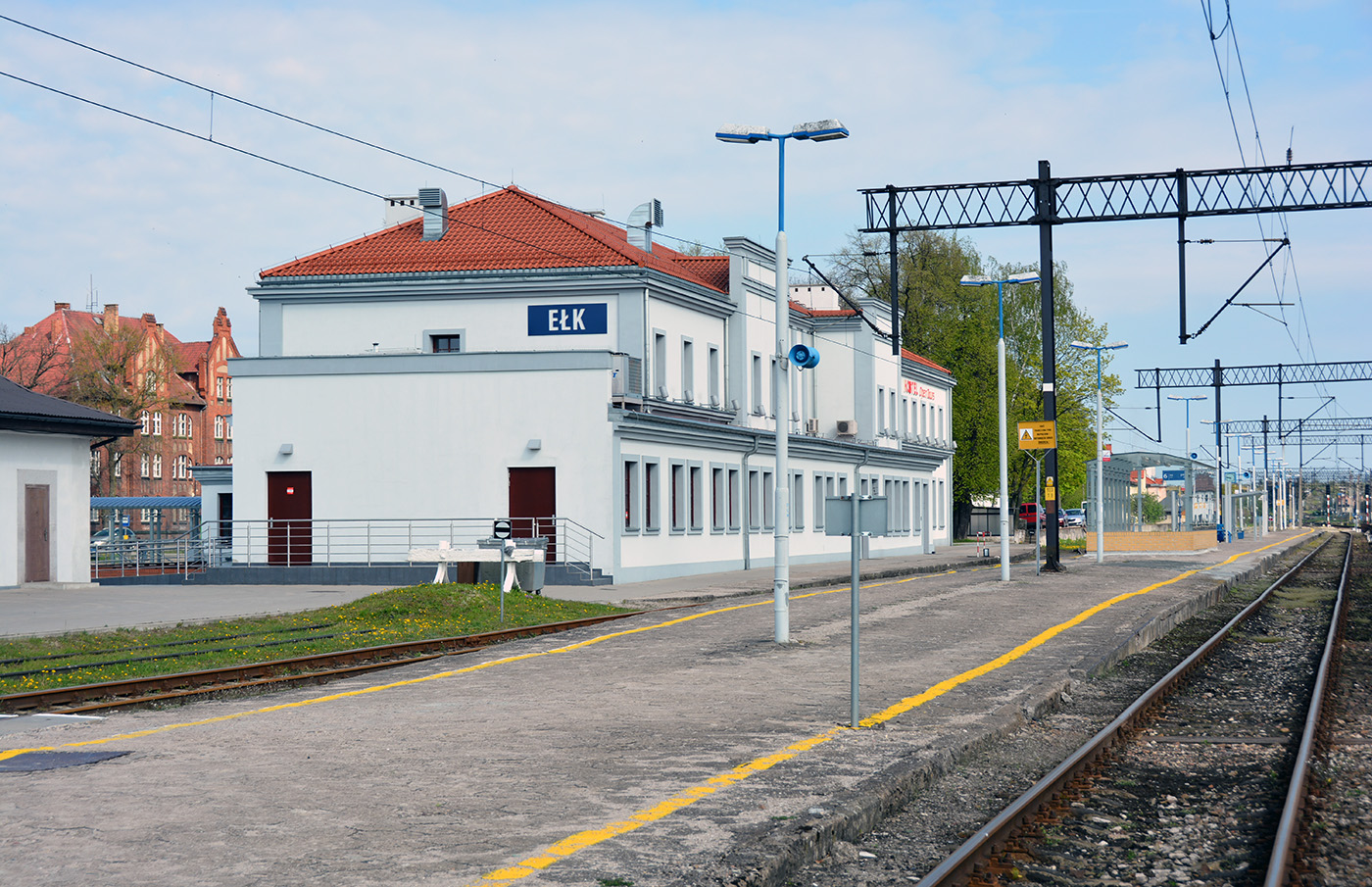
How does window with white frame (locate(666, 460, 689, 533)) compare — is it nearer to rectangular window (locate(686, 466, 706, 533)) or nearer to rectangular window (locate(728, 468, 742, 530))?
rectangular window (locate(686, 466, 706, 533))

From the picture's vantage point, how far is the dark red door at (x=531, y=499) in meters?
34.4

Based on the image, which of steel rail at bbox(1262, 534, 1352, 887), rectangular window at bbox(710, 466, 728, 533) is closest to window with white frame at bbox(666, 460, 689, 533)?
rectangular window at bbox(710, 466, 728, 533)

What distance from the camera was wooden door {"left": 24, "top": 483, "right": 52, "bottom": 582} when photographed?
101 feet

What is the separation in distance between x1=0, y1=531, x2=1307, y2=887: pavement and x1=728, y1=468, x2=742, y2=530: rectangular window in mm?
21364

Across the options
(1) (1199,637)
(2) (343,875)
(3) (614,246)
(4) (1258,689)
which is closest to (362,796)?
(2) (343,875)

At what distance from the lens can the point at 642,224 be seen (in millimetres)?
46906

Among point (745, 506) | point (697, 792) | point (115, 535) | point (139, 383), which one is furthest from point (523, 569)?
point (139, 383)

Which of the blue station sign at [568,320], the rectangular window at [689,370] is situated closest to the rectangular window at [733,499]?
the rectangular window at [689,370]

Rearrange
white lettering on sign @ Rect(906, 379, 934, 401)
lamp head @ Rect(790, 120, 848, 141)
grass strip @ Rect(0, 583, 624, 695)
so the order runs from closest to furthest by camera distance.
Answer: grass strip @ Rect(0, 583, 624, 695) → lamp head @ Rect(790, 120, 848, 141) → white lettering on sign @ Rect(906, 379, 934, 401)

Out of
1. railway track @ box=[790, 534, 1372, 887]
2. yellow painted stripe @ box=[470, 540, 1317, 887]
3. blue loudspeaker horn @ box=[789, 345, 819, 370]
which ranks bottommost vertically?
railway track @ box=[790, 534, 1372, 887]

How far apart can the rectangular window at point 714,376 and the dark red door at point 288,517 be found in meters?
13.9

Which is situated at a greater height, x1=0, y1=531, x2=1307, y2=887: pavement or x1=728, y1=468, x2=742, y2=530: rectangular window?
x1=728, y1=468, x2=742, y2=530: rectangular window

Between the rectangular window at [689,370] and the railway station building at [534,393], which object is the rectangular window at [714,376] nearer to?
the railway station building at [534,393]

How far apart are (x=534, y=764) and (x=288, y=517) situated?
27.5m
